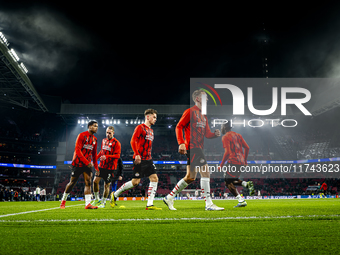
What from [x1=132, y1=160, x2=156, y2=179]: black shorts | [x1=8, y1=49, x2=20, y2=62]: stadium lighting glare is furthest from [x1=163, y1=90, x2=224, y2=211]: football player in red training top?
[x1=8, y1=49, x2=20, y2=62]: stadium lighting glare

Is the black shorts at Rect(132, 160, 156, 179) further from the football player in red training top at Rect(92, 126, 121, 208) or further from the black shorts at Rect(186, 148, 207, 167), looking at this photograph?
the football player in red training top at Rect(92, 126, 121, 208)

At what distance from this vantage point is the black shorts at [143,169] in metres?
6.34

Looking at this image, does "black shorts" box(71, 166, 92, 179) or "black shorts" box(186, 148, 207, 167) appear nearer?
"black shorts" box(186, 148, 207, 167)

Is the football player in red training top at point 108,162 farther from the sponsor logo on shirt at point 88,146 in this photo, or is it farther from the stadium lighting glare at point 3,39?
the stadium lighting glare at point 3,39

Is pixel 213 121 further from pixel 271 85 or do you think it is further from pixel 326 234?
pixel 326 234

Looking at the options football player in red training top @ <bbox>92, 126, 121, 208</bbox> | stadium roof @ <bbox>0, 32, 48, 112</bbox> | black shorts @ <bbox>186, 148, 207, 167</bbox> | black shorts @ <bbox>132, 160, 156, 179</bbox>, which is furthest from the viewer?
stadium roof @ <bbox>0, 32, 48, 112</bbox>

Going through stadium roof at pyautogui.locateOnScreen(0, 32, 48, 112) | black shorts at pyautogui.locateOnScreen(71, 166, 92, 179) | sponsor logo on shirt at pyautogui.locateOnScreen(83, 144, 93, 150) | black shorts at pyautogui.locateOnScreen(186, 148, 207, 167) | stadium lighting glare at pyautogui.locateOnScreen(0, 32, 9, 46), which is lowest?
black shorts at pyautogui.locateOnScreen(71, 166, 92, 179)

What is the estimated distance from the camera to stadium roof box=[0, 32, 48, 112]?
22.4 metres

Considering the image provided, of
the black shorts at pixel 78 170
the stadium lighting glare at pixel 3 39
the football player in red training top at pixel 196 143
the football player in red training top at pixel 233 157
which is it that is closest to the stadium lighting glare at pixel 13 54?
the stadium lighting glare at pixel 3 39

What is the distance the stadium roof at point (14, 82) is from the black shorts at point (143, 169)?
1989 cm

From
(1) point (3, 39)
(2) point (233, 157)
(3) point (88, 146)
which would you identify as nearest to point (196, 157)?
(2) point (233, 157)

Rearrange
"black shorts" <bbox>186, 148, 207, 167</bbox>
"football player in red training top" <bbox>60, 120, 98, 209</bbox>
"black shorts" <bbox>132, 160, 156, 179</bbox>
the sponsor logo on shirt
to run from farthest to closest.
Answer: the sponsor logo on shirt
"football player in red training top" <bbox>60, 120, 98, 209</bbox>
"black shorts" <bbox>132, 160, 156, 179</bbox>
"black shorts" <bbox>186, 148, 207, 167</bbox>

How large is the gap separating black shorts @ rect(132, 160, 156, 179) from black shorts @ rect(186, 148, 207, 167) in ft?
4.02

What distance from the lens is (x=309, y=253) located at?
5.99 ft
